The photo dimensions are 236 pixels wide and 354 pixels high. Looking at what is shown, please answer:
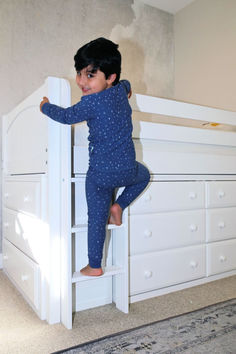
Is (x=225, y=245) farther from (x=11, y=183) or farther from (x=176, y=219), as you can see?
(x=11, y=183)

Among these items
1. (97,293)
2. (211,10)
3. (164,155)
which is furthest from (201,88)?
(97,293)

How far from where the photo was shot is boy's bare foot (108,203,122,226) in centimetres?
137

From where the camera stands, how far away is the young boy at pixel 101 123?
118cm

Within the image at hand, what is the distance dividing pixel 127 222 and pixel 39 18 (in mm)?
1831

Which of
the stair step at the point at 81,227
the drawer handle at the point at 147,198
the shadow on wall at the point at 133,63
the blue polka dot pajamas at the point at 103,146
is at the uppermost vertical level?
the shadow on wall at the point at 133,63

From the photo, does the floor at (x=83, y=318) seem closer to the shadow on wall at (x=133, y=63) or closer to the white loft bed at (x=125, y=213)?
the white loft bed at (x=125, y=213)

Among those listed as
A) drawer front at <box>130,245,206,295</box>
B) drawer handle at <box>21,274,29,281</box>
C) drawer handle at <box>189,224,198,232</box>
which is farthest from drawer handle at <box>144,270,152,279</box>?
drawer handle at <box>21,274,29,281</box>

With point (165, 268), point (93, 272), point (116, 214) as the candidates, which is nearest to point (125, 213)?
point (116, 214)

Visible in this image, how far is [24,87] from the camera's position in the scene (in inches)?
89.0

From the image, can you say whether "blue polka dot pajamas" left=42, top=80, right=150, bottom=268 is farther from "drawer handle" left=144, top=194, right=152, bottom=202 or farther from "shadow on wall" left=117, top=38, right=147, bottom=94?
"shadow on wall" left=117, top=38, right=147, bottom=94

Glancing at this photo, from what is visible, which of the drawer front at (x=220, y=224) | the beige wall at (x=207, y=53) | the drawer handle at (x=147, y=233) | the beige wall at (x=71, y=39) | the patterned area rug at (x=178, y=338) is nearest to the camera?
the patterned area rug at (x=178, y=338)

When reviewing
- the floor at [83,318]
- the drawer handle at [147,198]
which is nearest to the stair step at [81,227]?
the drawer handle at [147,198]

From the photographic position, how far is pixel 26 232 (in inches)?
61.9

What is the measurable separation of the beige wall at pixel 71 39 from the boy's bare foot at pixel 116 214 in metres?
1.28
